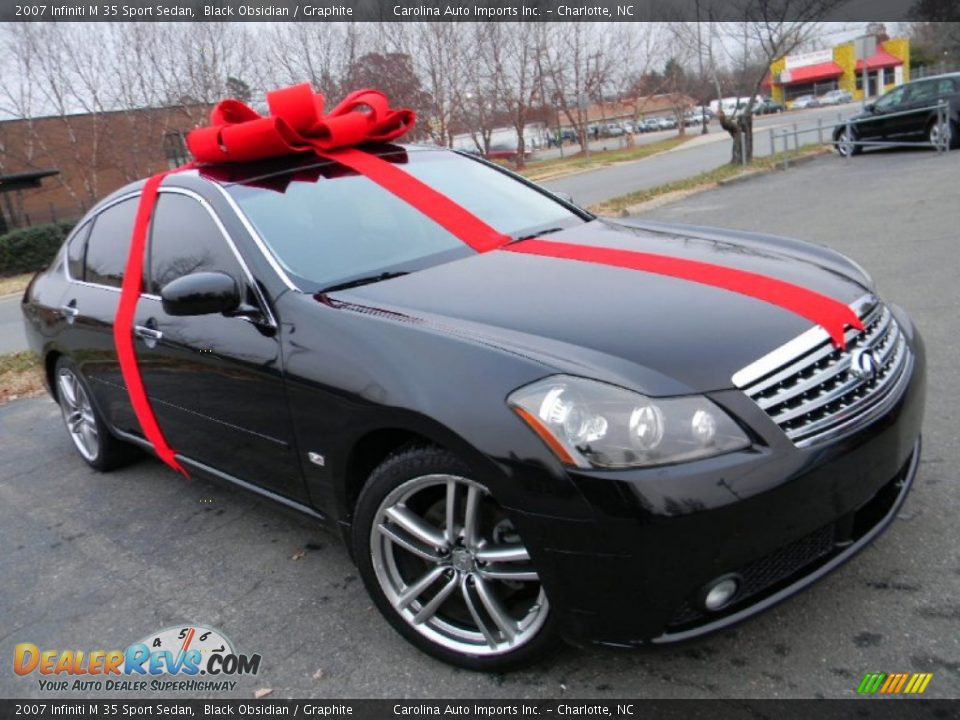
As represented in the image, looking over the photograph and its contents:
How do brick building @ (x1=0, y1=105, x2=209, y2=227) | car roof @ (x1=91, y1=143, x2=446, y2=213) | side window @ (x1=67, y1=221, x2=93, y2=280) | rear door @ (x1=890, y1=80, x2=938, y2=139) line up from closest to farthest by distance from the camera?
car roof @ (x1=91, y1=143, x2=446, y2=213), side window @ (x1=67, y1=221, x2=93, y2=280), rear door @ (x1=890, y1=80, x2=938, y2=139), brick building @ (x1=0, y1=105, x2=209, y2=227)

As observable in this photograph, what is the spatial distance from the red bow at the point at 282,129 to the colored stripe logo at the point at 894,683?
116 inches

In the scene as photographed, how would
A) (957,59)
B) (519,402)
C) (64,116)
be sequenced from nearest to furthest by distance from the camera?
(519,402) → (64,116) → (957,59)

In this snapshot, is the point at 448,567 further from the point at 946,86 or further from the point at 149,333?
the point at 946,86

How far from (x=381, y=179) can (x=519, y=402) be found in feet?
5.82

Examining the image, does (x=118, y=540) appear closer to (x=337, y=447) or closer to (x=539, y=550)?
(x=337, y=447)

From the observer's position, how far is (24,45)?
27.2 m

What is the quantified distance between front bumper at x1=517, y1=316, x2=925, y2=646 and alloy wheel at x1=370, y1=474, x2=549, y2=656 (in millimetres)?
184

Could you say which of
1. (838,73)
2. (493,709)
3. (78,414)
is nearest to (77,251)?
(78,414)

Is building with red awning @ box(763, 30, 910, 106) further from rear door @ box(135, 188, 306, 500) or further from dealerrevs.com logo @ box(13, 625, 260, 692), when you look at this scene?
dealerrevs.com logo @ box(13, 625, 260, 692)

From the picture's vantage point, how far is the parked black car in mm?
17141

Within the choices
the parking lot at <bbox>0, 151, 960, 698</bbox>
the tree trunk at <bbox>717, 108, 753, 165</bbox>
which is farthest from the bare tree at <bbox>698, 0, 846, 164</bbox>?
the parking lot at <bbox>0, 151, 960, 698</bbox>

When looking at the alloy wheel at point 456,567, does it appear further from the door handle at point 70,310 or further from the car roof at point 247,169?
the door handle at point 70,310

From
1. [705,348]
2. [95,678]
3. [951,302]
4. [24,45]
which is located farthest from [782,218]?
[24,45]

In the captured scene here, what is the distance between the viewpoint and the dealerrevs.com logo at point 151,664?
9.00 ft
